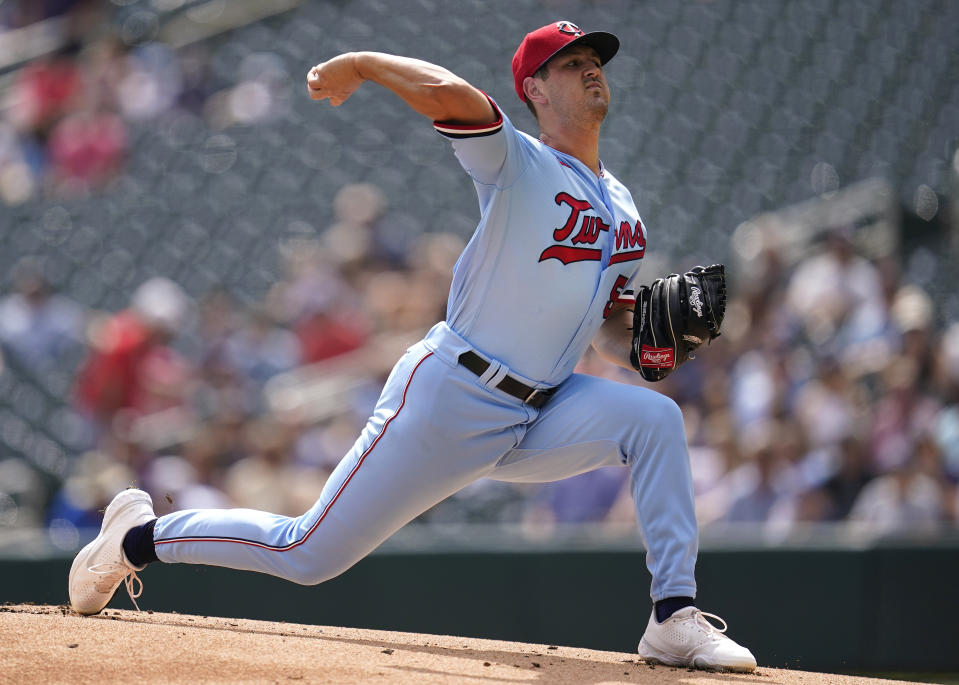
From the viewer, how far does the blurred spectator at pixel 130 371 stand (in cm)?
638

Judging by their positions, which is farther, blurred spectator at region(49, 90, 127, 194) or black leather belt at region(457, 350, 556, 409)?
blurred spectator at region(49, 90, 127, 194)

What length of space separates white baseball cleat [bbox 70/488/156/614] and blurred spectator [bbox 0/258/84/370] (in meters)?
3.88

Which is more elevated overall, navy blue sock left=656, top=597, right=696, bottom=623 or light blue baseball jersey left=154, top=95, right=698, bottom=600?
light blue baseball jersey left=154, top=95, right=698, bottom=600

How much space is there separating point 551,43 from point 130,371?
4.09 meters

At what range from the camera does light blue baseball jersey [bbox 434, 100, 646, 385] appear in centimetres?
288

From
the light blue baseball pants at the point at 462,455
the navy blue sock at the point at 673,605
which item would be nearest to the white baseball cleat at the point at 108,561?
the light blue baseball pants at the point at 462,455

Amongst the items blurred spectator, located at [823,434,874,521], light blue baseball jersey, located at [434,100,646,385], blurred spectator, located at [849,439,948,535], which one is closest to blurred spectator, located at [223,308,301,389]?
blurred spectator, located at [823,434,874,521]

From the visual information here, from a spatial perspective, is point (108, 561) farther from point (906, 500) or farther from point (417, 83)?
point (906, 500)

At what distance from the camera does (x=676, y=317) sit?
3078 millimetres

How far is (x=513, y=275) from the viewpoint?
2.89m

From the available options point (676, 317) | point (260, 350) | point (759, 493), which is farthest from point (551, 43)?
point (260, 350)

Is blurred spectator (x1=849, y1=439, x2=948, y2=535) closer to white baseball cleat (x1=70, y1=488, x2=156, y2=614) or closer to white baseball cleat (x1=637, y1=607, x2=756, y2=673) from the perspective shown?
white baseball cleat (x1=637, y1=607, x2=756, y2=673)

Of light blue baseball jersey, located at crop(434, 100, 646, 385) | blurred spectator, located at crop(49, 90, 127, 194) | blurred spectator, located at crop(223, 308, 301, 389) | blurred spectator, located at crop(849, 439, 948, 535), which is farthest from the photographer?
blurred spectator, located at crop(49, 90, 127, 194)

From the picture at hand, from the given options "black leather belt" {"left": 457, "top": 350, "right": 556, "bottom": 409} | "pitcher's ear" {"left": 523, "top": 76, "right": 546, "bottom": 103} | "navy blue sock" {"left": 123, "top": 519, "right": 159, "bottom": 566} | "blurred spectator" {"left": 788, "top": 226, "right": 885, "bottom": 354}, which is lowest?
"blurred spectator" {"left": 788, "top": 226, "right": 885, "bottom": 354}
